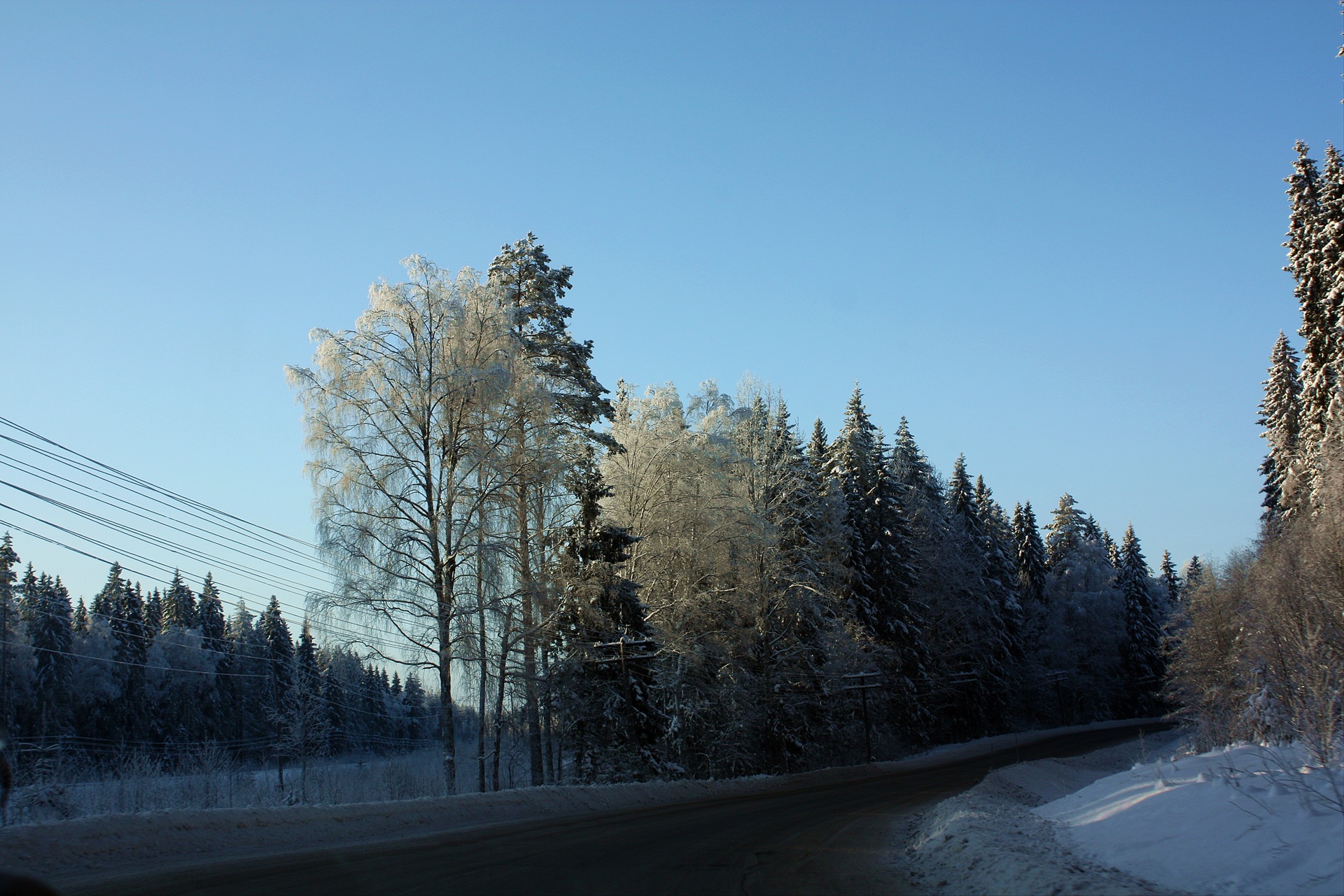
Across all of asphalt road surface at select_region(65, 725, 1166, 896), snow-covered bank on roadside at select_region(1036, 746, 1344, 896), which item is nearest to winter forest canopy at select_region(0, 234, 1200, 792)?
asphalt road surface at select_region(65, 725, 1166, 896)

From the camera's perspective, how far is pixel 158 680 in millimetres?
65375

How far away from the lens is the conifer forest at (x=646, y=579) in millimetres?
20703

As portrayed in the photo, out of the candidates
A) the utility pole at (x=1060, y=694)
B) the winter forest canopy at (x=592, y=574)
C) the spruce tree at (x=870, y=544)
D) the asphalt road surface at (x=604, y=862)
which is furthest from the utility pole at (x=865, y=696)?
the utility pole at (x=1060, y=694)

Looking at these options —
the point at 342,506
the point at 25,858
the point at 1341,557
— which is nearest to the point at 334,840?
the point at 25,858

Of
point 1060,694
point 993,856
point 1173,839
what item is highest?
point 1173,839

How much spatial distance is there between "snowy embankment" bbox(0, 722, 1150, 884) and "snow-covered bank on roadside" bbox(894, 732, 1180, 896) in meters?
7.50

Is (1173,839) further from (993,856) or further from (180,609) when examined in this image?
(180,609)

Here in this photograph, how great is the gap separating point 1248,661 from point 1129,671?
5830cm

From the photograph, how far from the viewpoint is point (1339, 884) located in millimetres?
6211

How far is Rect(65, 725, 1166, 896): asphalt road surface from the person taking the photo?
29.5 feet

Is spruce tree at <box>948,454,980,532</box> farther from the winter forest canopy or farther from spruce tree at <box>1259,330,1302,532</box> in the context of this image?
spruce tree at <box>1259,330,1302,532</box>

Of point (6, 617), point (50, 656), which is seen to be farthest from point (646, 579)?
point (50, 656)

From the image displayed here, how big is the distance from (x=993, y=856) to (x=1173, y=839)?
2.10 metres

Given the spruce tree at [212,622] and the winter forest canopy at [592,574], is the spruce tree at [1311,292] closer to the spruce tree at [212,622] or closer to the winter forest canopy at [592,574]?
the winter forest canopy at [592,574]
